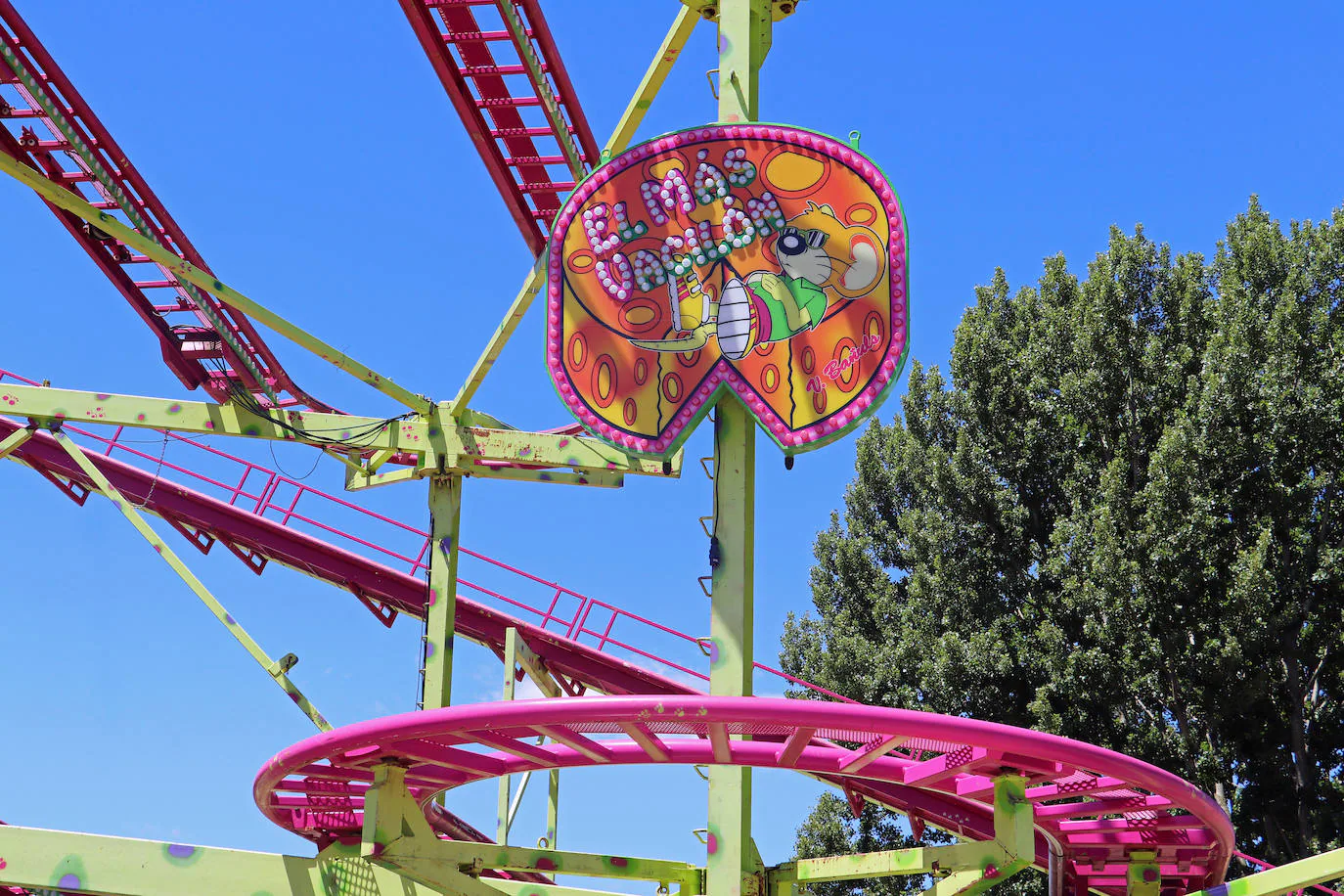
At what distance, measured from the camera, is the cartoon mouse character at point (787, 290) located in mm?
10547

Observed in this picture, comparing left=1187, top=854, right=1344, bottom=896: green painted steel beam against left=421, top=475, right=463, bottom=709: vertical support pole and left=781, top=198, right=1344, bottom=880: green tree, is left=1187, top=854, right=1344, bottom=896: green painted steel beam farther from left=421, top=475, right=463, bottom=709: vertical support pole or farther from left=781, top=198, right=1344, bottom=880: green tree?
left=781, top=198, right=1344, bottom=880: green tree

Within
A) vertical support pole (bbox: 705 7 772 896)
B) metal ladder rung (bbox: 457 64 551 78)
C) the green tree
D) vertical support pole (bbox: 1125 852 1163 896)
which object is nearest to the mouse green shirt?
vertical support pole (bbox: 705 7 772 896)

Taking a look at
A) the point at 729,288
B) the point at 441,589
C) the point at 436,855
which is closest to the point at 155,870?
the point at 436,855

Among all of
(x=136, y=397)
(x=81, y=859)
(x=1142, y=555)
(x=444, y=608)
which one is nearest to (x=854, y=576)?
(x=1142, y=555)

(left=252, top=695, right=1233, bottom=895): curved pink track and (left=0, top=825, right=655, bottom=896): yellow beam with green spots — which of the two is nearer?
(left=252, top=695, right=1233, bottom=895): curved pink track

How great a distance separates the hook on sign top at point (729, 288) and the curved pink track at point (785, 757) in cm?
232

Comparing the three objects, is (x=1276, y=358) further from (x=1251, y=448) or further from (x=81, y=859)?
(x=81, y=859)

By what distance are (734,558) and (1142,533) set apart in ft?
41.5

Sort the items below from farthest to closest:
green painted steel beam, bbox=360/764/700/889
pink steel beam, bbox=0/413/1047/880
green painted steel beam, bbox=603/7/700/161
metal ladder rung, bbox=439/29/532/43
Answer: pink steel beam, bbox=0/413/1047/880 → metal ladder rung, bbox=439/29/532/43 → green painted steel beam, bbox=603/7/700/161 → green painted steel beam, bbox=360/764/700/889

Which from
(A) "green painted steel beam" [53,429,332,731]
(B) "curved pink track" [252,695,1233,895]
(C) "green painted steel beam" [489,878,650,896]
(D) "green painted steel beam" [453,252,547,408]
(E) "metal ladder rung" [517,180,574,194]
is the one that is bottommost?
(C) "green painted steel beam" [489,878,650,896]

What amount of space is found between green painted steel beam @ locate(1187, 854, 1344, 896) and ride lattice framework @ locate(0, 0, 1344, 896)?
0.02 meters

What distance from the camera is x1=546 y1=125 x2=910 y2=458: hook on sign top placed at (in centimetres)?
1040

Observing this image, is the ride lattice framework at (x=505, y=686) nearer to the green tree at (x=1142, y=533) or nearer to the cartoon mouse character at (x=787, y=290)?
the cartoon mouse character at (x=787, y=290)

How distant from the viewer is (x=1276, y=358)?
21.2 m
